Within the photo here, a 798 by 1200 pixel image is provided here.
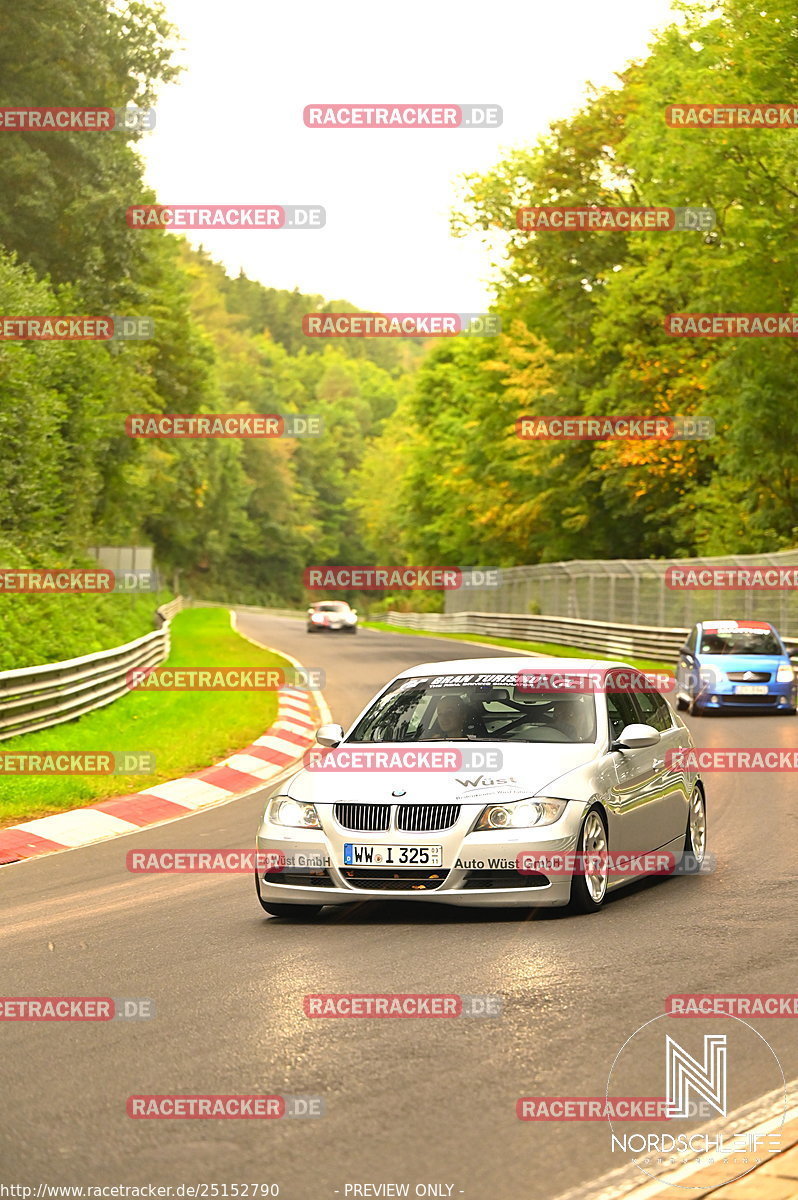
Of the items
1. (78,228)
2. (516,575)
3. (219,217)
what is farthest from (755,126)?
(516,575)

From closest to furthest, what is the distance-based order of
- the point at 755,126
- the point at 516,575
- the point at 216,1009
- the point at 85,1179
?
the point at 85,1179, the point at 216,1009, the point at 755,126, the point at 516,575

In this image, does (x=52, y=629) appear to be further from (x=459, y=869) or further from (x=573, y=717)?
(x=459, y=869)

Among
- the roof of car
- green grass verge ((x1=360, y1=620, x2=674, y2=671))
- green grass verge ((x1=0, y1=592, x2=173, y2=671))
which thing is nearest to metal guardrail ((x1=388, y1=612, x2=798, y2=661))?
green grass verge ((x1=360, y1=620, x2=674, y2=671))

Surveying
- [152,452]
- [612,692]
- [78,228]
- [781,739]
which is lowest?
[781,739]

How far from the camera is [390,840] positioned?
9.24 meters

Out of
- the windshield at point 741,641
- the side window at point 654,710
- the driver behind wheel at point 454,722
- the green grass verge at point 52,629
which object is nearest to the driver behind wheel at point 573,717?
the driver behind wheel at point 454,722

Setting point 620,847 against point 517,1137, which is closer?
point 517,1137

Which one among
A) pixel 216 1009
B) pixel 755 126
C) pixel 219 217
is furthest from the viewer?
pixel 755 126

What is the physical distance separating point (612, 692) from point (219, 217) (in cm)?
2462

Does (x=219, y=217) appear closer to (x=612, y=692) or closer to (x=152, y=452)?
(x=612, y=692)

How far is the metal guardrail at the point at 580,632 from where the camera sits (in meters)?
40.1

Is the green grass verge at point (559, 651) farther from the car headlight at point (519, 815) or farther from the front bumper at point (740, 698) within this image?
the car headlight at point (519, 815)

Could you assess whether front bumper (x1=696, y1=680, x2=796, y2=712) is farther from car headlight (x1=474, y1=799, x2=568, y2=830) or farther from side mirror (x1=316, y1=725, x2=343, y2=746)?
car headlight (x1=474, y1=799, x2=568, y2=830)

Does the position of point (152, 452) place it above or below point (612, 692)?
above
